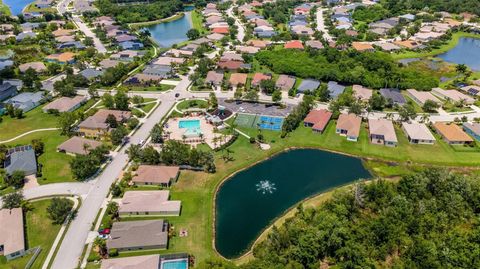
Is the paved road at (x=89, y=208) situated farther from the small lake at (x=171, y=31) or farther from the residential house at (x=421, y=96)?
the small lake at (x=171, y=31)

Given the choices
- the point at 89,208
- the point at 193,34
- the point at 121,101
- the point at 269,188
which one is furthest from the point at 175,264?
the point at 193,34

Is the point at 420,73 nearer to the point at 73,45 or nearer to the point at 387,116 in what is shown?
the point at 387,116

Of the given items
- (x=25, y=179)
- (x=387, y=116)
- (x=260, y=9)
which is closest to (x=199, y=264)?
(x=25, y=179)

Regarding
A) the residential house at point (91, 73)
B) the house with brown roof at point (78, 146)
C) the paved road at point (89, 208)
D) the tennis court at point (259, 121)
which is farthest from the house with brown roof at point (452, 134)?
the residential house at point (91, 73)

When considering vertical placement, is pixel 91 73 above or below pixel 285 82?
above

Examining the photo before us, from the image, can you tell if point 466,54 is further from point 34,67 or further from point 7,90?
point 7,90

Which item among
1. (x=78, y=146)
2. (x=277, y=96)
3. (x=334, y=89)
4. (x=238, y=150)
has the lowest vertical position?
(x=334, y=89)
